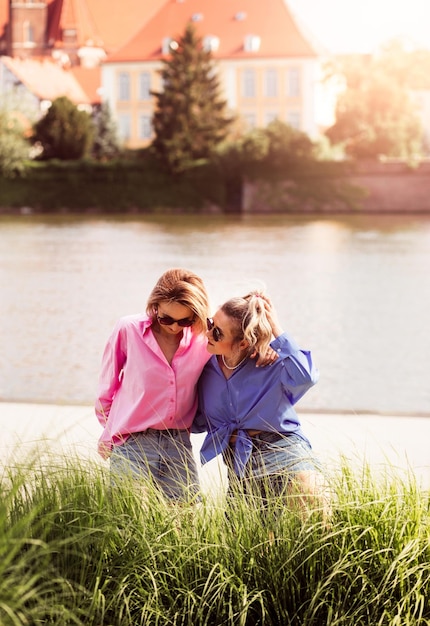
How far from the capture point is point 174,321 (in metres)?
2.22

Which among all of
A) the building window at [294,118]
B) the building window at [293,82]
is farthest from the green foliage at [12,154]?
the building window at [294,118]

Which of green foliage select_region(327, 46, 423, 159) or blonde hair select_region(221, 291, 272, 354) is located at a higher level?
green foliage select_region(327, 46, 423, 159)

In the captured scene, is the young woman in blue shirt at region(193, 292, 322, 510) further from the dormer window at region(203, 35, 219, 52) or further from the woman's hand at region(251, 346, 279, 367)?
the dormer window at region(203, 35, 219, 52)

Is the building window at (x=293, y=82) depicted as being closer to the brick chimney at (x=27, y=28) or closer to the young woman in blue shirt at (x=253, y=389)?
the brick chimney at (x=27, y=28)

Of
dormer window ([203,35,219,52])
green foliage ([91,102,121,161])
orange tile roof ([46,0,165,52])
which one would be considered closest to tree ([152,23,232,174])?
green foliage ([91,102,121,161])

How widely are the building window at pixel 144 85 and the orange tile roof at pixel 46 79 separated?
9.37 feet

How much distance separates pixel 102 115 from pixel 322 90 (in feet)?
42.4

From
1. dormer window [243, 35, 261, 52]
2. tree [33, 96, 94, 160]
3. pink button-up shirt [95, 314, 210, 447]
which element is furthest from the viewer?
dormer window [243, 35, 261, 52]

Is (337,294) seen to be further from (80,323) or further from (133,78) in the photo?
(133,78)

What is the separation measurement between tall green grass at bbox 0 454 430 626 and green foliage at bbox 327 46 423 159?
3778 cm

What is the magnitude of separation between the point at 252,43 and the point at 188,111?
44.0ft

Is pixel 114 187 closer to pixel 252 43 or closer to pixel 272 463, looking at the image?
pixel 252 43

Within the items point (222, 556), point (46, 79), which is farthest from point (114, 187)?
point (222, 556)

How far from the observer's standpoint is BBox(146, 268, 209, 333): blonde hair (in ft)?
7.13
